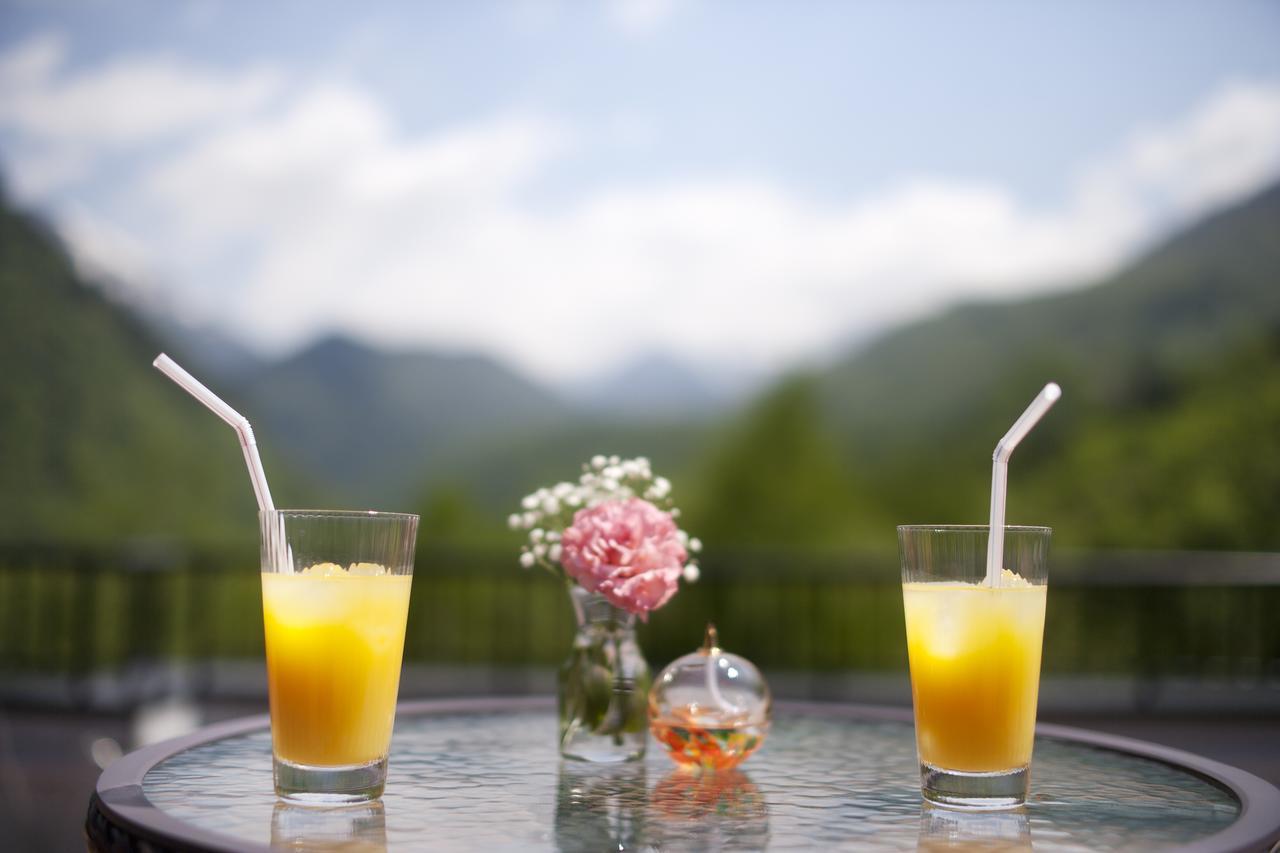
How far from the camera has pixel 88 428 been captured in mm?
22922

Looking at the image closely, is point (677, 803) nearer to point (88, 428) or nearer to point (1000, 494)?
point (1000, 494)

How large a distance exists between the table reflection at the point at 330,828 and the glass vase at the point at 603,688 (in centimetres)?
37

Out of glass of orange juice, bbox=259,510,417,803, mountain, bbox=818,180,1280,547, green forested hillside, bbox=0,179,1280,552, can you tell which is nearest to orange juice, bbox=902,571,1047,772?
glass of orange juice, bbox=259,510,417,803

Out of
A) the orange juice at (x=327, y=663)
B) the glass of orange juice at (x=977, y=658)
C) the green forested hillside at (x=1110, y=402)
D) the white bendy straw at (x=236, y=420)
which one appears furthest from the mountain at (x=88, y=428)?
the glass of orange juice at (x=977, y=658)

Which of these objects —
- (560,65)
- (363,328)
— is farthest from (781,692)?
(560,65)

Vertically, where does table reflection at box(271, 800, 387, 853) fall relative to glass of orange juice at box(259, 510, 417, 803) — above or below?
below

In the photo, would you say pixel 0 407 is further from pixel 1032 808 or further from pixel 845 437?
pixel 1032 808

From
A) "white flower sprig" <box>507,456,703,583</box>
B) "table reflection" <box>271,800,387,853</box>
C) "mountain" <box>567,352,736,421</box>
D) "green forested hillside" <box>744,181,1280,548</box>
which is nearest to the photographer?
"table reflection" <box>271,800,387,853</box>

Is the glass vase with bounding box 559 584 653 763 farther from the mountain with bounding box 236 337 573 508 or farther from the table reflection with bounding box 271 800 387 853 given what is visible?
the mountain with bounding box 236 337 573 508

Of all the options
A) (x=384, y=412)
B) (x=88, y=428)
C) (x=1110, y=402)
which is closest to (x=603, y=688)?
(x=88, y=428)

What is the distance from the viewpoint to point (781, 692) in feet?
23.6

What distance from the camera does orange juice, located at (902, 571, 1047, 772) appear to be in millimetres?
1263

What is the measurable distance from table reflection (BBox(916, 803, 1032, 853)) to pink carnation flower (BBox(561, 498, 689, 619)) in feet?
1.44

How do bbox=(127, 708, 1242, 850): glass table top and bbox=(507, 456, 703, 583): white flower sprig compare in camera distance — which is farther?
bbox=(507, 456, 703, 583): white flower sprig
